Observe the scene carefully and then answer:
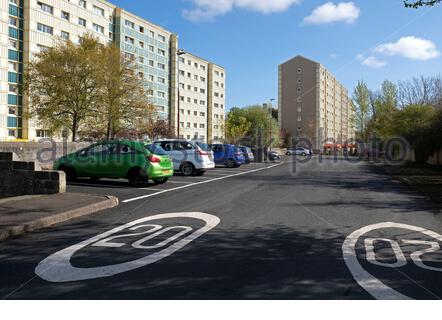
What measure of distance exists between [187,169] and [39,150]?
6.14 m

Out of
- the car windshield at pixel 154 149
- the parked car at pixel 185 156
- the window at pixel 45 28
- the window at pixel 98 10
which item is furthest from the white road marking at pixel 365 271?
the window at pixel 98 10

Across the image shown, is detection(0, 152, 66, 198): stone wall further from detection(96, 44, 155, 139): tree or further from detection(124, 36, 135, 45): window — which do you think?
detection(124, 36, 135, 45): window

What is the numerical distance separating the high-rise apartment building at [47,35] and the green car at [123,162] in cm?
2290

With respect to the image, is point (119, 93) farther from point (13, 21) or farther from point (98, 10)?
point (98, 10)

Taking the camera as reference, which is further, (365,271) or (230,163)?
(230,163)

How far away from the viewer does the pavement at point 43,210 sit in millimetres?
7151

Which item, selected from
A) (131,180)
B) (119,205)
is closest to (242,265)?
(119,205)

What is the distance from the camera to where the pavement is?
7.15m

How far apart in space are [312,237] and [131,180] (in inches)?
343

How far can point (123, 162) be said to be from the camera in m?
14.5

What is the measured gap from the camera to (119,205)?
10.2m

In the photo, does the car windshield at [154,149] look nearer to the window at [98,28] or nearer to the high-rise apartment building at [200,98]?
the window at [98,28]

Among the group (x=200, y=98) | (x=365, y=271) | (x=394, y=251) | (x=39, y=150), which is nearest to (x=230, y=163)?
(x=39, y=150)

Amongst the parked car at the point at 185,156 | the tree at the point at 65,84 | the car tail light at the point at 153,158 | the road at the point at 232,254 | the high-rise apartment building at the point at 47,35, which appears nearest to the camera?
the road at the point at 232,254
